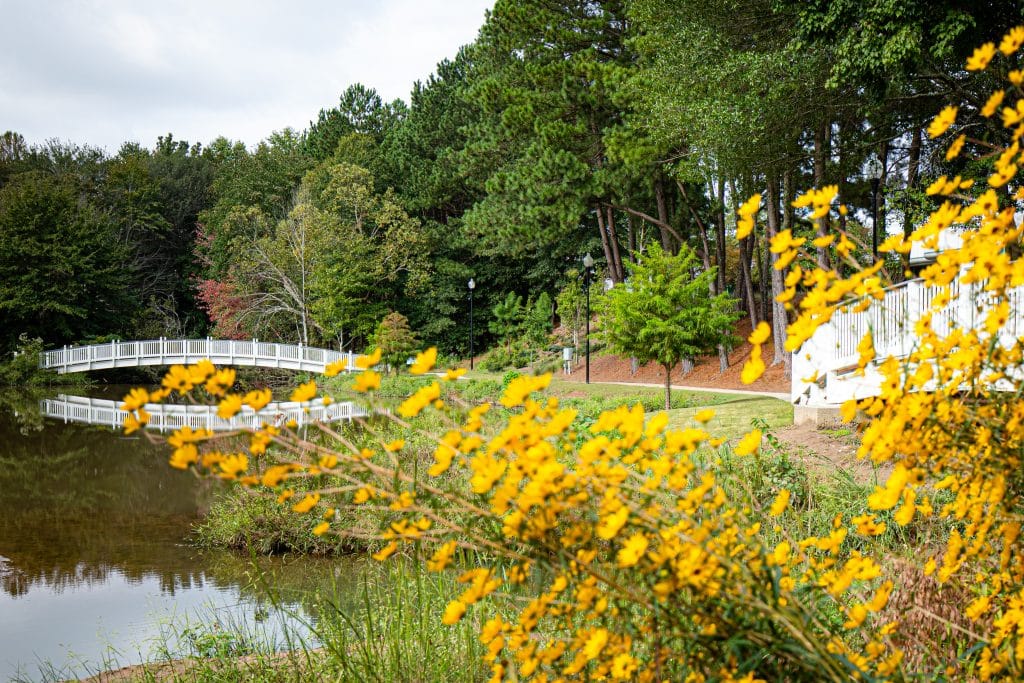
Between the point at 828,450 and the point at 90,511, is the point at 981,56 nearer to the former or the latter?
the point at 828,450

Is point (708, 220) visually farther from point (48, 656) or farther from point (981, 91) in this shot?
point (48, 656)

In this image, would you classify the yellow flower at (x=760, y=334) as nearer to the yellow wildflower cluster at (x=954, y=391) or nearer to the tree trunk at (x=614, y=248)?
the yellow wildflower cluster at (x=954, y=391)

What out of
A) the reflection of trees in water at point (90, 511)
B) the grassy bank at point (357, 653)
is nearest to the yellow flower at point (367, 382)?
the grassy bank at point (357, 653)

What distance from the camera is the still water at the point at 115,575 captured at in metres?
5.31

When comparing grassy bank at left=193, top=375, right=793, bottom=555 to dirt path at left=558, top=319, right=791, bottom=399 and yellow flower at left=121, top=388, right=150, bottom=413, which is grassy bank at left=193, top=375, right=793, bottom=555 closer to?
yellow flower at left=121, top=388, right=150, bottom=413

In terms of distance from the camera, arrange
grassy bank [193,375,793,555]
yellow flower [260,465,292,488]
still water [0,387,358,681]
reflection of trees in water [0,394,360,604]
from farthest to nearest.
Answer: grassy bank [193,375,793,555] < reflection of trees in water [0,394,360,604] < still water [0,387,358,681] < yellow flower [260,465,292,488]

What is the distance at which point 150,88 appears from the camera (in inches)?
1980

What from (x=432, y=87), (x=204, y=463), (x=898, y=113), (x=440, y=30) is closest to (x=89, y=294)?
(x=432, y=87)

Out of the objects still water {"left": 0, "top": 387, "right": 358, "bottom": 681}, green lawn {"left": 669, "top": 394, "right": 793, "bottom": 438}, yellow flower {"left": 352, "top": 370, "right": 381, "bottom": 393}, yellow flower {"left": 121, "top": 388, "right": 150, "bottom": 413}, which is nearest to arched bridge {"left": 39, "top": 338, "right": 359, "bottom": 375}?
still water {"left": 0, "top": 387, "right": 358, "bottom": 681}

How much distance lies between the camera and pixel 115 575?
714cm

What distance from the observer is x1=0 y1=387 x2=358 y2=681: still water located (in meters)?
5.31

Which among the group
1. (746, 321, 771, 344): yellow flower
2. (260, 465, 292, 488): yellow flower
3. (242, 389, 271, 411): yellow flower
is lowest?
(260, 465, 292, 488): yellow flower

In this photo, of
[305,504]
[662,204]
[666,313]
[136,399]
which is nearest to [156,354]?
[662,204]

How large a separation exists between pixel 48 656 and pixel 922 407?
580 centimetres
